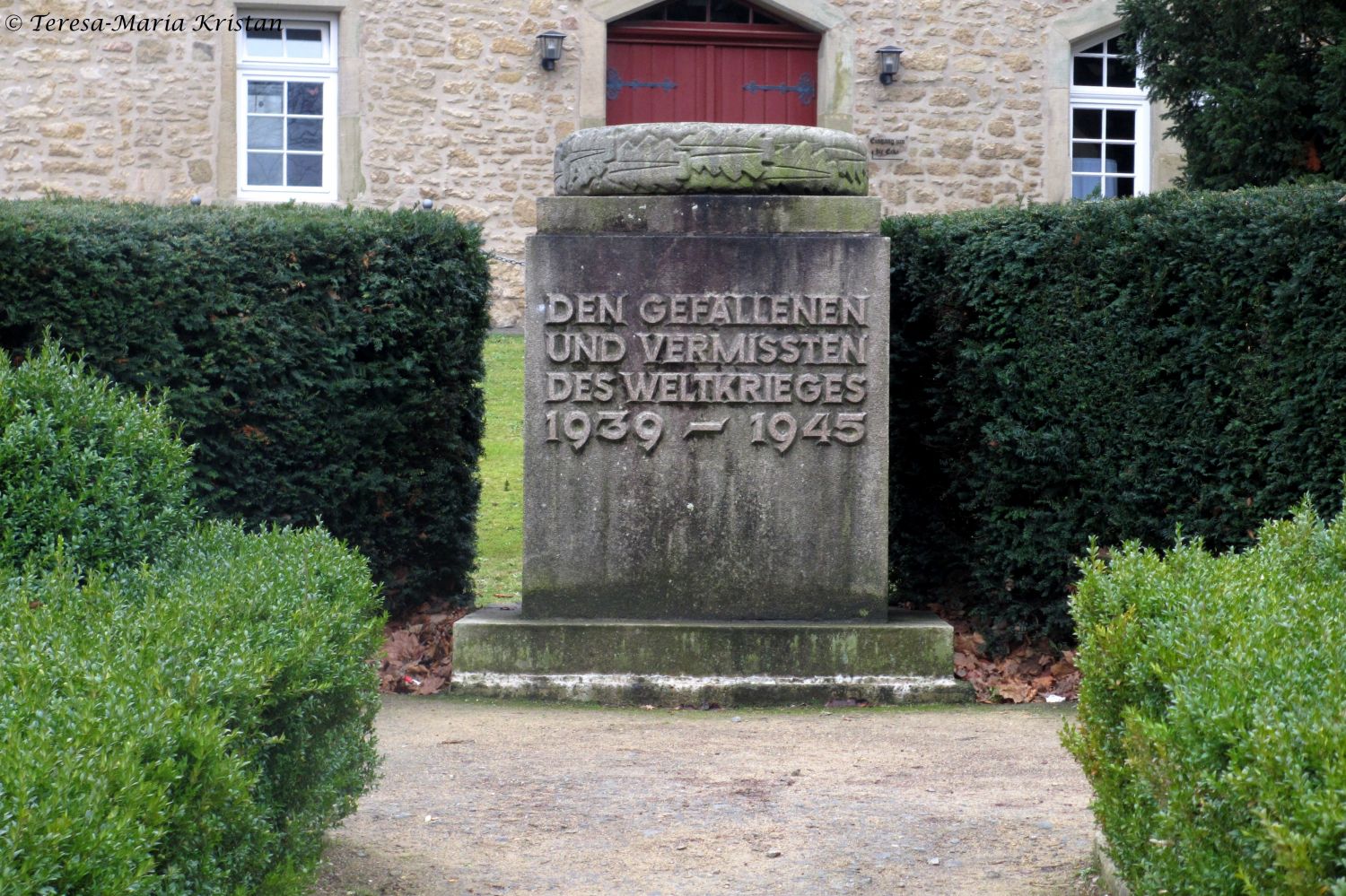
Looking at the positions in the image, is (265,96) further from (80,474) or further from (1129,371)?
(80,474)

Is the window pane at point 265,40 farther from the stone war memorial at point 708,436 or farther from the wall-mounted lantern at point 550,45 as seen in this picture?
the stone war memorial at point 708,436

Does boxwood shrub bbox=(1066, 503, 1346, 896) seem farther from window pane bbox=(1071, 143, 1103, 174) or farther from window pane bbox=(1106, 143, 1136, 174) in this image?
window pane bbox=(1106, 143, 1136, 174)

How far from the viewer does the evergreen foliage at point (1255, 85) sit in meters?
6.96

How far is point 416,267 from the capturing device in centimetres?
629

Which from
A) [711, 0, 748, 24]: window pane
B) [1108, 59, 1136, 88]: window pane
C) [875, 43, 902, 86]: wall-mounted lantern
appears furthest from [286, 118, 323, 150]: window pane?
[1108, 59, 1136, 88]: window pane

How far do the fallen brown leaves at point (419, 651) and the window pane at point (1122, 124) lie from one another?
444 inches

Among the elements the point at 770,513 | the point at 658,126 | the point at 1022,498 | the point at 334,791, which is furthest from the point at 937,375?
the point at 334,791

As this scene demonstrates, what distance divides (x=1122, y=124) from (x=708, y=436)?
37.7 feet

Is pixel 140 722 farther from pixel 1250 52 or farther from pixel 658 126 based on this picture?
pixel 1250 52

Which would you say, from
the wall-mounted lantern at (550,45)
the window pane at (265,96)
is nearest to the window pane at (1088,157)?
the wall-mounted lantern at (550,45)

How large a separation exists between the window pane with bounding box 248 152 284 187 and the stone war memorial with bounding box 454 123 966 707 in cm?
981

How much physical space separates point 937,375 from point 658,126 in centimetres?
161

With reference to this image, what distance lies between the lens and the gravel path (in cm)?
368

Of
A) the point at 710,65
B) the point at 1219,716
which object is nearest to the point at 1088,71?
the point at 710,65
